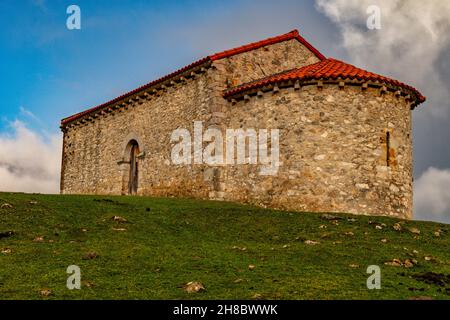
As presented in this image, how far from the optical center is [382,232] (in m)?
16.2

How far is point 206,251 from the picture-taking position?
13383mm

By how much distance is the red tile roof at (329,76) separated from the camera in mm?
20328

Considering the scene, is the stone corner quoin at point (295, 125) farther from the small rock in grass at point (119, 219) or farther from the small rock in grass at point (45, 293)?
the small rock in grass at point (45, 293)

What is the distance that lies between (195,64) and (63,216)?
972 centimetres

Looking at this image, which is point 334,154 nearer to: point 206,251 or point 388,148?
point 388,148

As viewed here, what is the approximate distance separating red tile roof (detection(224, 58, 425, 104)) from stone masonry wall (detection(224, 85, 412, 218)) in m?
0.44

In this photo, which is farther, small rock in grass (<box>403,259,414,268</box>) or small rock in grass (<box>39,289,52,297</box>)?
small rock in grass (<box>403,259,414,268</box>)

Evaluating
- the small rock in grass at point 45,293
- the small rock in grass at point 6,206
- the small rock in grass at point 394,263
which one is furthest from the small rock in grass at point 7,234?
the small rock in grass at point 394,263

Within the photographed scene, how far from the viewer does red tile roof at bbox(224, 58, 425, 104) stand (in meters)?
20.3

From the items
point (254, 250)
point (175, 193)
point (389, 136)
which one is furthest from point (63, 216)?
point (389, 136)

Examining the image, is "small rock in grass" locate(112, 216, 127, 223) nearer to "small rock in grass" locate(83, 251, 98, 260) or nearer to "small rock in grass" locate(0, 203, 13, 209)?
"small rock in grass" locate(0, 203, 13, 209)

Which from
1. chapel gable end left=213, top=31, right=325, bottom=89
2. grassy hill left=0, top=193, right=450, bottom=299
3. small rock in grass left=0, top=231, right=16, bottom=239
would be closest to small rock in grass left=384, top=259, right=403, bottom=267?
grassy hill left=0, top=193, right=450, bottom=299

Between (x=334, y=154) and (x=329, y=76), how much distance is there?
9.43 feet

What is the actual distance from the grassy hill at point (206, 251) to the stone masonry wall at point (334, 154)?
1.48 m
